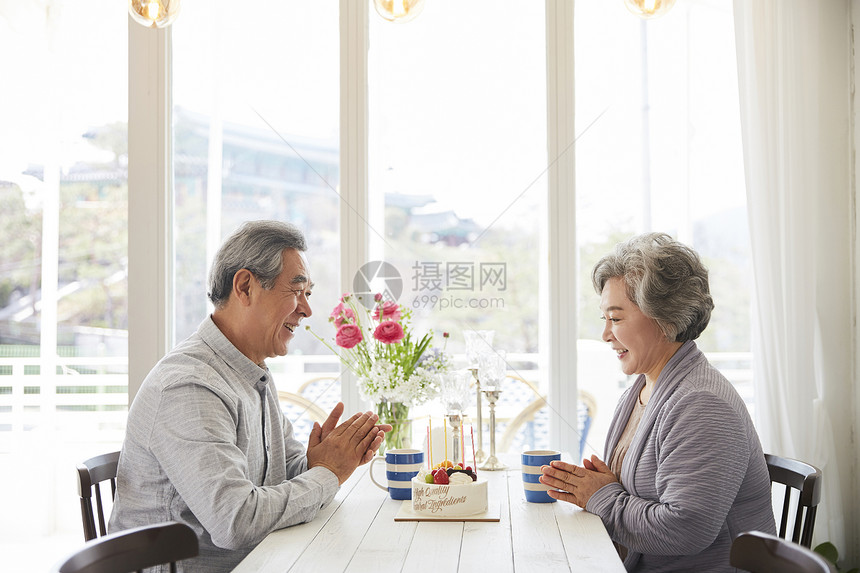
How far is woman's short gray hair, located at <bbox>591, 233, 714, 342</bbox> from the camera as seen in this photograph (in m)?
1.80

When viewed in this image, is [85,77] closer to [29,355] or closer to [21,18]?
[21,18]

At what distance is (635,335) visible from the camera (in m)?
1.87

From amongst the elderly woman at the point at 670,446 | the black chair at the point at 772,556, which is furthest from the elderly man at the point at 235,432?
the black chair at the point at 772,556

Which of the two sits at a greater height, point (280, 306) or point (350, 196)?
point (350, 196)

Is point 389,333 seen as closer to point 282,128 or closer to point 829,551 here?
point 282,128

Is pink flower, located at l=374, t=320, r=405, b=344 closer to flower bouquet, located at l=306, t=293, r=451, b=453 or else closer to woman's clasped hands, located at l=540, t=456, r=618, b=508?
flower bouquet, located at l=306, t=293, r=451, b=453

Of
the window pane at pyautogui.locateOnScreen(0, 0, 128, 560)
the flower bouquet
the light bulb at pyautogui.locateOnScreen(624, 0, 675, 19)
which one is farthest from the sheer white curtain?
the window pane at pyautogui.locateOnScreen(0, 0, 128, 560)

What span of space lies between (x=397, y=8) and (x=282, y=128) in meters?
1.11

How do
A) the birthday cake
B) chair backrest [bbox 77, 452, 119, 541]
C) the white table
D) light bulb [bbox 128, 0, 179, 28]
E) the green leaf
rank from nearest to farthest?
the white table, the birthday cake, chair backrest [bbox 77, 452, 119, 541], light bulb [bbox 128, 0, 179, 28], the green leaf

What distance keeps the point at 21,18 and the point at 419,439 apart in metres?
2.35

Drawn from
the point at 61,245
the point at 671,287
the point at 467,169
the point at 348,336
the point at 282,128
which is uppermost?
the point at 282,128

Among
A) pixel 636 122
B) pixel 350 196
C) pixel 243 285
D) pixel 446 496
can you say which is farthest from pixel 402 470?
pixel 636 122

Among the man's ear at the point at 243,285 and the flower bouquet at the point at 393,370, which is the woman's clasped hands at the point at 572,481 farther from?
the man's ear at the point at 243,285

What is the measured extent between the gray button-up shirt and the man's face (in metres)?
0.09
